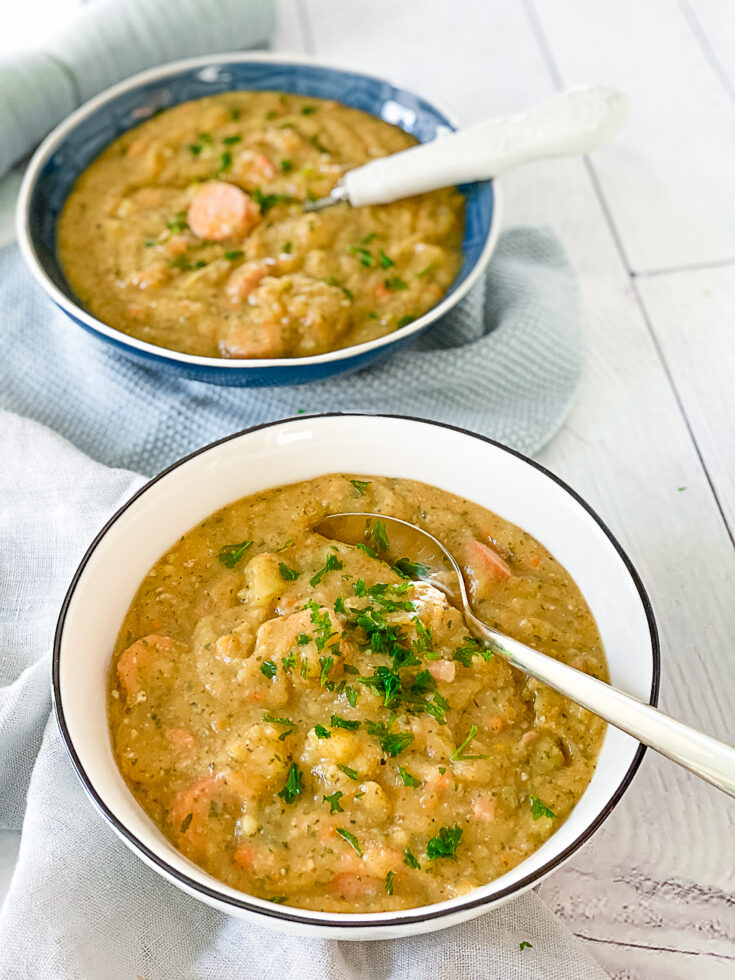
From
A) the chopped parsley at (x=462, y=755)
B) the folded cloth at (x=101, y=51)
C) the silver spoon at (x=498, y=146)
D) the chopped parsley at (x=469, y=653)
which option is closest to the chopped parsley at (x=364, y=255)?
the silver spoon at (x=498, y=146)

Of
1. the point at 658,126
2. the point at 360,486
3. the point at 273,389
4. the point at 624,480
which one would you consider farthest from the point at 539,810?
the point at 658,126

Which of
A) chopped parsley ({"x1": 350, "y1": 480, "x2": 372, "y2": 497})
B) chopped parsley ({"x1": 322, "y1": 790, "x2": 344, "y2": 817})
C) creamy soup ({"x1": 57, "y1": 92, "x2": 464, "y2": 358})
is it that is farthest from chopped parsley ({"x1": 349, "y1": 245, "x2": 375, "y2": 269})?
chopped parsley ({"x1": 322, "y1": 790, "x2": 344, "y2": 817})

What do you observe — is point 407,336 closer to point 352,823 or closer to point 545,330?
point 545,330

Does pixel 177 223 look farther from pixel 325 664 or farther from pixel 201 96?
pixel 325 664

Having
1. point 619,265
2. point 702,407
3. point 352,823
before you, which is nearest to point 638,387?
point 702,407

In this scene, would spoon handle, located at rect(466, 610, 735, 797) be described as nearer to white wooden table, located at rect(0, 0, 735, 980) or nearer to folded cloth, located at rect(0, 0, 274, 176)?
white wooden table, located at rect(0, 0, 735, 980)
